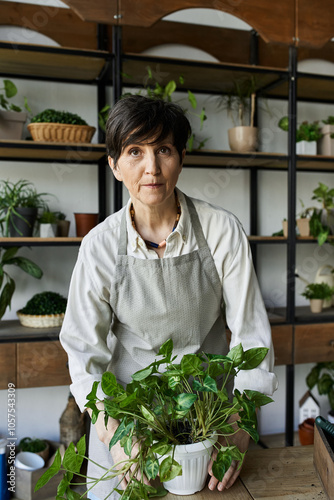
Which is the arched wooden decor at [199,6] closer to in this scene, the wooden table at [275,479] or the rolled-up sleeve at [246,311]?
the rolled-up sleeve at [246,311]

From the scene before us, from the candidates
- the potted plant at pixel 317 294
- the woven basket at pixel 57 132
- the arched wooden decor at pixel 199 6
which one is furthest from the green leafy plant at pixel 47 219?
the potted plant at pixel 317 294

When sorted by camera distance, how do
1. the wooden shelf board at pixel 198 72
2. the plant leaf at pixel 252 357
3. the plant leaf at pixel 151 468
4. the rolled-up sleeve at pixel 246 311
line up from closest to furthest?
the plant leaf at pixel 151 468 → the plant leaf at pixel 252 357 → the rolled-up sleeve at pixel 246 311 → the wooden shelf board at pixel 198 72

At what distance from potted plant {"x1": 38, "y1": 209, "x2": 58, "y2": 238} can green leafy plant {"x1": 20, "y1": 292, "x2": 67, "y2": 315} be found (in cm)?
35

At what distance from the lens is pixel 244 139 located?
288 centimetres

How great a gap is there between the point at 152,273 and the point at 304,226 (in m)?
1.92

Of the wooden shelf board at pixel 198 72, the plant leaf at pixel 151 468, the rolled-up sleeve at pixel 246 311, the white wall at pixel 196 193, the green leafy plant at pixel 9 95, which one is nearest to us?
the plant leaf at pixel 151 468

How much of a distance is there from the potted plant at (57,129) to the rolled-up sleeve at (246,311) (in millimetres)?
1451

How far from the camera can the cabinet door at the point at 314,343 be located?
9.59 ft

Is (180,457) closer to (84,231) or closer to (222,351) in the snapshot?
(222,351)

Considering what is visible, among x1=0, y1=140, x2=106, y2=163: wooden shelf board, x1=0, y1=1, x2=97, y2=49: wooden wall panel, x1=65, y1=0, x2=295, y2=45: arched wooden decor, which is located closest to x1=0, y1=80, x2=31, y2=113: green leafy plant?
x1=0, y1=140, x2=106, y2=163: wooden shelf board

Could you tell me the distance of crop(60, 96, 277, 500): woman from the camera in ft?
4.11

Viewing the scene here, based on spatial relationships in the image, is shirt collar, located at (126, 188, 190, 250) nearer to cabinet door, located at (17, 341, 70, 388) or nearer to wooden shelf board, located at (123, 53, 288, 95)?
cabinet door, located at (17, 341, 70, 388)

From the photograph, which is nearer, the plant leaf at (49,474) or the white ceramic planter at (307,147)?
the plant leaf at (49,474)

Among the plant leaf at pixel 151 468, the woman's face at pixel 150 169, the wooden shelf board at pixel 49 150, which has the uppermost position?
the wooden shelf board at pixel 49 150
